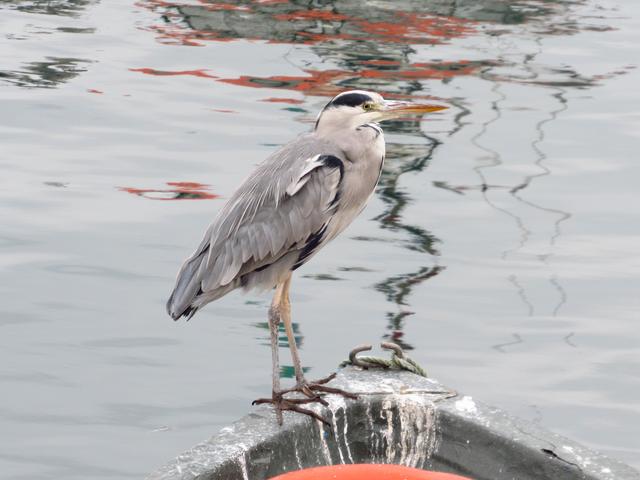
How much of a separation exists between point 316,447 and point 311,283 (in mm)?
3441

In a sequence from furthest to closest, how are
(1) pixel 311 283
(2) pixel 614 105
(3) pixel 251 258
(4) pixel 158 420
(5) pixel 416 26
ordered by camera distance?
(5) pixel 416 26
(2) pixel 614 105
(1) pixel 311 283
(4) pixel 158 420
(3) pixel 251 258

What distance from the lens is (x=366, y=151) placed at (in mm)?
5262

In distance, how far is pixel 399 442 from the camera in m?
5.01

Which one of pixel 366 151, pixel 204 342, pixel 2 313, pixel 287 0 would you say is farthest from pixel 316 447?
pixel 287 0

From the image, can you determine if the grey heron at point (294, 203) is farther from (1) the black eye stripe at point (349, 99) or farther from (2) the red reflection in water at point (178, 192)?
(2) the red reflection in water at point (178, 192)

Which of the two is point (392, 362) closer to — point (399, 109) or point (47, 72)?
point (399, 109)

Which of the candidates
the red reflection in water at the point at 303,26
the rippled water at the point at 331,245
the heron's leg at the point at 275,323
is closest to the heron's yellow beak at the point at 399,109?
the heron's leg at the point at 275,323

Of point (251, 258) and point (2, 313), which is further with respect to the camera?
point (2, 313)

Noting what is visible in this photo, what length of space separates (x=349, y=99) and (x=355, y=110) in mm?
50

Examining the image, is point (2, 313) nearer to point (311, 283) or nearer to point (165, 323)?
point (165, 323)

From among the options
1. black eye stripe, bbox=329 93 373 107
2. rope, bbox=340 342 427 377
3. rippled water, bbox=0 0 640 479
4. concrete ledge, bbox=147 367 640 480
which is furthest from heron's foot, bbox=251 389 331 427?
rippled water, bbox=0 0 640 479

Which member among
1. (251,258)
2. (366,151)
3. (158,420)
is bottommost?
(158,420)

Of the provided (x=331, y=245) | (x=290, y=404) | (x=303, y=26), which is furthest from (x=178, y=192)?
(x=303, y=26)

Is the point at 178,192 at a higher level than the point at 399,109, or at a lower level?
lower
